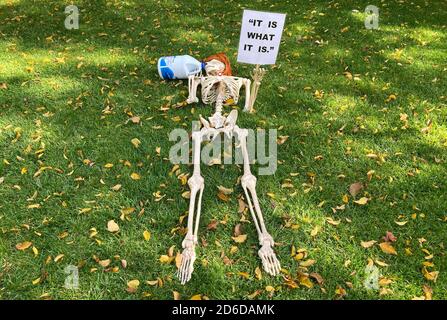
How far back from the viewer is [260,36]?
419 cm

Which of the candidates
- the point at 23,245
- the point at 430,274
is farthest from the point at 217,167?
the point at 430,274

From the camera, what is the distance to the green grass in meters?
3.37

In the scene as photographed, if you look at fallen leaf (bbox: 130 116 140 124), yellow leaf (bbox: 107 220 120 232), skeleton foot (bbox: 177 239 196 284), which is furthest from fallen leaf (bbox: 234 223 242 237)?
fallen leaf (bbox: 130 116 140 124)

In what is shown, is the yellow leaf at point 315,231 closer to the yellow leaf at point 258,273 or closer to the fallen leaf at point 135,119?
the yellow leaf at point 258,273

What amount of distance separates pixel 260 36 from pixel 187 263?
7.81 feet

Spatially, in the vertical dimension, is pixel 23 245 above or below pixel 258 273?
below

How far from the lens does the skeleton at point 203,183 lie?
3.33 m

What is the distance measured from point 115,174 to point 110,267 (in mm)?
1155

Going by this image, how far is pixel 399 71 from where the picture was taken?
19.2 feet

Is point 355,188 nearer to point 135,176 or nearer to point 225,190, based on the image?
point 225,190

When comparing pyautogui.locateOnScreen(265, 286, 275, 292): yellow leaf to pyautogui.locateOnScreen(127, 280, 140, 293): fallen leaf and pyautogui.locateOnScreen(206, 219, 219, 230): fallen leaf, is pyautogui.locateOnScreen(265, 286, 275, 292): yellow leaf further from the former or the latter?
pyautogui.locateOnScreen(127, 280, 140, 293): fallen leaf

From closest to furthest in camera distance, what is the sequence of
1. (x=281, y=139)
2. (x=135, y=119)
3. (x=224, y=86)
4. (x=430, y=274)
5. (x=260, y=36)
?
(x=430, y=274)
(x=260, y=36)
(x=224, y=86)
(x=281, y=139)
(x=135, y=119)
